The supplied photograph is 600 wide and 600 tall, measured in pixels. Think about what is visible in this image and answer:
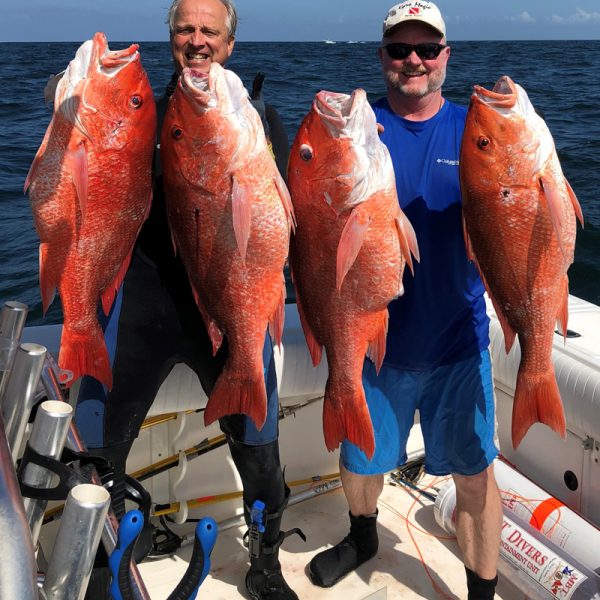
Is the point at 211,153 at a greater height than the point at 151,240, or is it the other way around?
the point at 211,153

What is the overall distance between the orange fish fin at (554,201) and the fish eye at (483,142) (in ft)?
0.67

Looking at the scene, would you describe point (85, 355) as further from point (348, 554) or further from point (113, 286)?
point (348, 554)

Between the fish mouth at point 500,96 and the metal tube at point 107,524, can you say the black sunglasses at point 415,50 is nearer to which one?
the fish mouth at point 500,96

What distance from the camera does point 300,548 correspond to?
370 cm

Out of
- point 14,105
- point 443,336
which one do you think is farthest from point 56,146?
point 14,105

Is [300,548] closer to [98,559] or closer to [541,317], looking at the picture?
[541,317]

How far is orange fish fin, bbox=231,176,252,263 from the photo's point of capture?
2242 mm

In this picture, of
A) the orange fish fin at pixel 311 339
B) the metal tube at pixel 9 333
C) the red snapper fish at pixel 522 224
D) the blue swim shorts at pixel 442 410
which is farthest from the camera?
the blue swim shorts at pixel 442 410

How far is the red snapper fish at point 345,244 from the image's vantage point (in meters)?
2.37

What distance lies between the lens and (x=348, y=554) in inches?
138

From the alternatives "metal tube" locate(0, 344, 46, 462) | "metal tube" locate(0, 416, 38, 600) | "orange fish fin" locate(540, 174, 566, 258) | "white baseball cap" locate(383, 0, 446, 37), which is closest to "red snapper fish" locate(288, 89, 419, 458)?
"orange fish fin" locate(540, 174, 566, 258)

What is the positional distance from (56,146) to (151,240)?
610 millimetres

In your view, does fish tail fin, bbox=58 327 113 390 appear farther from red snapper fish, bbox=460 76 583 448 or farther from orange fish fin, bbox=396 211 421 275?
red snapper fish, bbox=460 76 583 448

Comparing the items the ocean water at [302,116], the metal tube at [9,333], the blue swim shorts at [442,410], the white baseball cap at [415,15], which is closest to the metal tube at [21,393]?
the metal tube at [9,333]
